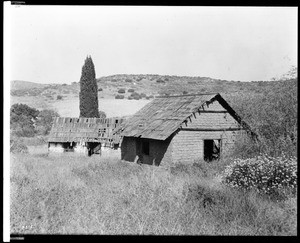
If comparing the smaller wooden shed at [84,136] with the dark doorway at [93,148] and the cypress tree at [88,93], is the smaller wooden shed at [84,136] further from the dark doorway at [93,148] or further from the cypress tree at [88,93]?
the cypress tree at [88,93]

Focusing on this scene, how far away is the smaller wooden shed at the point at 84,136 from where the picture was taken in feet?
95.5

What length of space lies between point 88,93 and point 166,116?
19.6 m

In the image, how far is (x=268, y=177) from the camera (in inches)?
397

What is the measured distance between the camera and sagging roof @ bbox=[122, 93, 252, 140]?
18.3 meters

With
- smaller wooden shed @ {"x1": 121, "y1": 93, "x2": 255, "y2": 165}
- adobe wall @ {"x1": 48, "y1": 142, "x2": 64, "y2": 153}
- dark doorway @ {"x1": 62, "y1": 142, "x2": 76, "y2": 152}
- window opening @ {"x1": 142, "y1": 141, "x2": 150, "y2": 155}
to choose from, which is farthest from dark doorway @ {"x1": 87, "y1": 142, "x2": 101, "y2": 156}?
window opening @ {"x1": 142, "y1": 141, "x2": 150, "y2": 155}

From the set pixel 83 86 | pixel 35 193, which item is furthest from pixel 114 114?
pixel 35 193

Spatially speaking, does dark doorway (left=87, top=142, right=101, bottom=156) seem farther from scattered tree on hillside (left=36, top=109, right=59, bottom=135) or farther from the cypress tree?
scattered tree on hillside (left=36, top=109, right=59, bottom=135)

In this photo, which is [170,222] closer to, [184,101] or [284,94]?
[284,94]

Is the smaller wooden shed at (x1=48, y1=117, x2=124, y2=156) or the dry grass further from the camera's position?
the smaller wooden shed at (x1=48, y1=117, x2=124, y2=156)

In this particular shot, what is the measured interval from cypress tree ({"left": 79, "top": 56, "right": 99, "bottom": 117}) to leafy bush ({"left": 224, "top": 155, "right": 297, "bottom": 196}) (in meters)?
27.9

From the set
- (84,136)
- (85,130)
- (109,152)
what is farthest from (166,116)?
(85,130)

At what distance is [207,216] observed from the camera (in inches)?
307

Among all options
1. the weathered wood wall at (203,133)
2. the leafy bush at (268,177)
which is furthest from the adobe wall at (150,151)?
the leafy bush at (268,177)

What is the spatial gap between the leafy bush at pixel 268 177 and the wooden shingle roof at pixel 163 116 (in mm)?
6846
